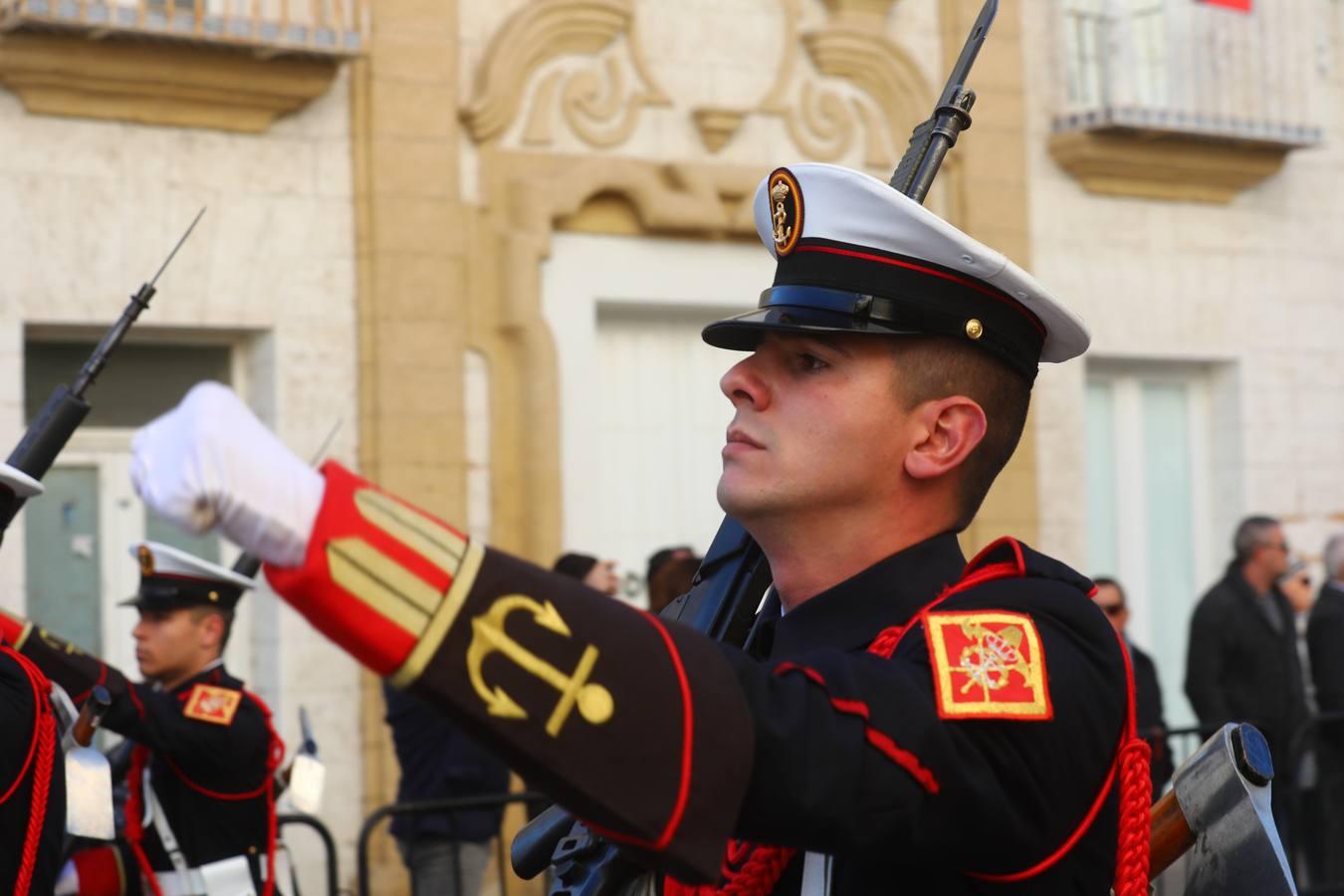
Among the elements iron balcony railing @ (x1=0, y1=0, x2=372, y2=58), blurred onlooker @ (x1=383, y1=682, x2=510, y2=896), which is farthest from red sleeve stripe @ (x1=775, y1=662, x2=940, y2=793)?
iron balcony railing @ (x1=0, y1=0, x2=372, y2=58)

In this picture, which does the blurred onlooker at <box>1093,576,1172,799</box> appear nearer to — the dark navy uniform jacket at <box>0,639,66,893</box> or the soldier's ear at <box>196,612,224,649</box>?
the soldier's ear at <box>196,612,224,649</box>

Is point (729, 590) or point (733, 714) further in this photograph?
point (729, 590)

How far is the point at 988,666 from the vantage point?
188cm

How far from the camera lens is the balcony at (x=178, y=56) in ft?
27.5

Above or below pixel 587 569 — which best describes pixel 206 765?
below

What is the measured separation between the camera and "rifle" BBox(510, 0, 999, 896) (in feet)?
8.40

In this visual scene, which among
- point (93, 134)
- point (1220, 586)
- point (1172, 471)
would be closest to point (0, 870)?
point (93, 134)

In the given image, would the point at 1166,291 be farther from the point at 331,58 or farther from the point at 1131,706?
the point at 1131,706

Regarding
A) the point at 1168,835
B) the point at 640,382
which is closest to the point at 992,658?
the point at 1168,835

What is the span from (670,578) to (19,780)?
10.3ft

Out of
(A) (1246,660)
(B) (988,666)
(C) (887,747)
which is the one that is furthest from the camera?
(A) (1246,660)

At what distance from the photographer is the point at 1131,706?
2033 mm

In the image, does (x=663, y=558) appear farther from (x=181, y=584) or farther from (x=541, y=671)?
(x=541, y=671)

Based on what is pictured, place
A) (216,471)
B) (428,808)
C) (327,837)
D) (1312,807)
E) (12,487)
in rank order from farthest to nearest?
(1312,807)
(327,837)
(428,808)
(12,487)
(216,471)
